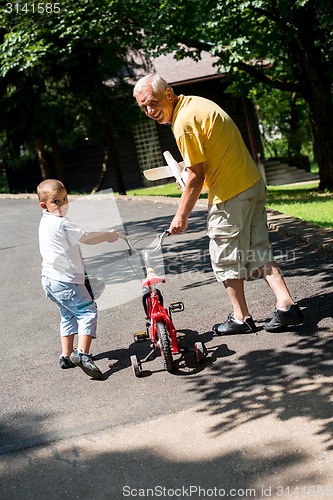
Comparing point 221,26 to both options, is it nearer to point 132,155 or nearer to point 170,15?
point 170,15

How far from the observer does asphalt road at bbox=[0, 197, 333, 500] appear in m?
3.92

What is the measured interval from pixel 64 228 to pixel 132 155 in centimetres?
2873

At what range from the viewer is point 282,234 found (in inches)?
412

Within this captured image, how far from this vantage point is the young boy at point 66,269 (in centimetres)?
573

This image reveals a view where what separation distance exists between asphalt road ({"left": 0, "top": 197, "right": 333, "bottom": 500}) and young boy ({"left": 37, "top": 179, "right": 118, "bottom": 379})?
29 cm

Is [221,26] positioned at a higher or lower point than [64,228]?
higher

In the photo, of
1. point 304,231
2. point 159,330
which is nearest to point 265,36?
point 304,231

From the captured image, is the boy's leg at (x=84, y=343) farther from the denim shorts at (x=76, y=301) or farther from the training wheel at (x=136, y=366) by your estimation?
the training wheel at (x=136, y=366)

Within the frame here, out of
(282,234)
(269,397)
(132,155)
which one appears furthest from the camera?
(132,155)

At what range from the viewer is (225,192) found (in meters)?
5.86

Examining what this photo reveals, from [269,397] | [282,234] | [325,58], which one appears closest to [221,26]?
[325,58]

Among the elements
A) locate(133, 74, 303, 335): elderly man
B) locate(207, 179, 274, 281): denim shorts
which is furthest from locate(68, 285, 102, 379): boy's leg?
locate(207, 179, 274, 281): denim shorts

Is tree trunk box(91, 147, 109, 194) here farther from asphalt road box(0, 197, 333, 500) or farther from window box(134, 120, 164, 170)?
asphalt road box(0, 197, 333, 500)

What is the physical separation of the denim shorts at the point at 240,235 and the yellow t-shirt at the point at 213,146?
0.08 m
